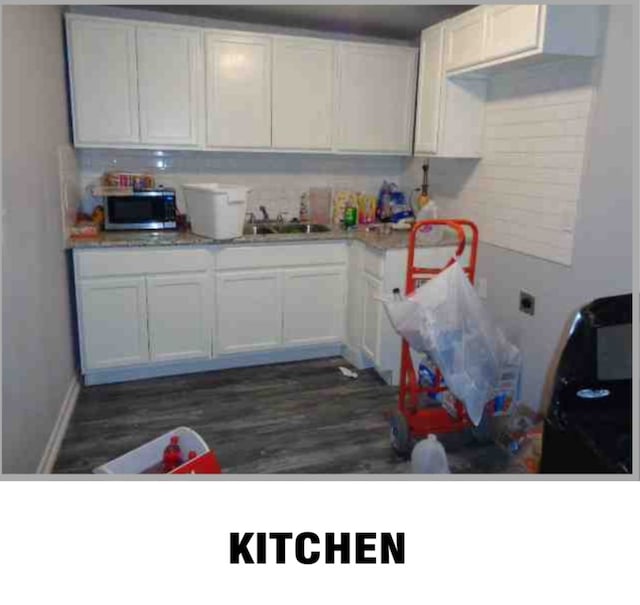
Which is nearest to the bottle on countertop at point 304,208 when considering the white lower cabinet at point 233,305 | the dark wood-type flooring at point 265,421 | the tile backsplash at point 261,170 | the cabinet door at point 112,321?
the tile backsplash at point 261,170

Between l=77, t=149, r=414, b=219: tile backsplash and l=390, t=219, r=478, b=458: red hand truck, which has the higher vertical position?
l=77, t=149, r=414, b=219: tile backsplash

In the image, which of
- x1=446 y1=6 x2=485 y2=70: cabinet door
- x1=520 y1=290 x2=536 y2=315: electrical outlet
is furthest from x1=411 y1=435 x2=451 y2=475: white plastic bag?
x1=446 y1=6 x2=485 y2=70: cabinet door

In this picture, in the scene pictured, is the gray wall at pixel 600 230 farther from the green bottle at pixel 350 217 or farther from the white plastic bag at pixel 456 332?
the green bottle at pixel 350 217

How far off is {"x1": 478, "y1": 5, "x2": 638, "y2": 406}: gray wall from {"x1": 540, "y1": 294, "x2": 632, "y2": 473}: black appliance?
760 mm

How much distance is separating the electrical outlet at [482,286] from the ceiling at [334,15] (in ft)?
5.18

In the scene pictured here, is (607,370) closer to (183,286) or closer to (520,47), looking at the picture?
(520,47)

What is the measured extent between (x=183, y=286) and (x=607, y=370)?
2.35 metres

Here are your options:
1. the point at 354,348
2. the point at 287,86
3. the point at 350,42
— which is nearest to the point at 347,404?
the point at 354,348

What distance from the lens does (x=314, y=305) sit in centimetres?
355

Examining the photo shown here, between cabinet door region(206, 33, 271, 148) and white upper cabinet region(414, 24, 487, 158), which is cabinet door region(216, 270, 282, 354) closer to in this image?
cabinet door region(206, 33, 271, 148)

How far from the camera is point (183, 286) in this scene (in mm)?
3238

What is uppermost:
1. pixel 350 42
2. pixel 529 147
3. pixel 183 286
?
pixel 350 42

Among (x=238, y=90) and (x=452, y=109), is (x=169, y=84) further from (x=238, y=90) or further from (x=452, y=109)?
(x=452, y=109)

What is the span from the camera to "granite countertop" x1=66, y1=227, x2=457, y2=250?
9.99ft
